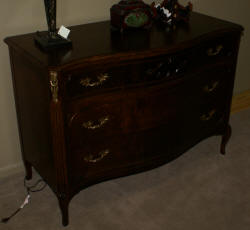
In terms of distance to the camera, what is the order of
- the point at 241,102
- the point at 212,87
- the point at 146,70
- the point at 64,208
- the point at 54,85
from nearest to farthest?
1. the point at 54,85
2. the point at 146,70
3. the point at 64,208
4. the point at 212,87
5. the point at 241,102

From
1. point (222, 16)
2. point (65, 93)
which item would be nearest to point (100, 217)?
point (65, 93)

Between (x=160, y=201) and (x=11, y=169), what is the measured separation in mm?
1048

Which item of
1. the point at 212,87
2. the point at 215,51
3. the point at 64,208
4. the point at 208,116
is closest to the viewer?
the point at 64,208

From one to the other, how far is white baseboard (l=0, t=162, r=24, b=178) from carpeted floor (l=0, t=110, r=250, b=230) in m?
0.04

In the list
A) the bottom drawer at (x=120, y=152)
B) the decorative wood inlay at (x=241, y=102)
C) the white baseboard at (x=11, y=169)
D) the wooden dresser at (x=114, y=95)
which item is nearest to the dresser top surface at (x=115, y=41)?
the wooden dresser at (x=114, y=95)

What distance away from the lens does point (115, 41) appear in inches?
88.4

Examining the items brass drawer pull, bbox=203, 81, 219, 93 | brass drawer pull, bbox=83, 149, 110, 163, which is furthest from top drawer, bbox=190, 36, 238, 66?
brass drawer pull, bbox=83, 149, 110, 163

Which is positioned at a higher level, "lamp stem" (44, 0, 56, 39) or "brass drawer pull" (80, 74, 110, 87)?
"lamp stem" (44, 0, 56, 39)

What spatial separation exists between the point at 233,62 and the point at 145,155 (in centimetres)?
85

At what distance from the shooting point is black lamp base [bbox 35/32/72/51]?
2100 mm

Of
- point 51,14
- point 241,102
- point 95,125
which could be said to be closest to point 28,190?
point 95,125

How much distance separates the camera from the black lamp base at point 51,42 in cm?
210

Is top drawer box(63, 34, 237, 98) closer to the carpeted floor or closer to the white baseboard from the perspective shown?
the carpeted floor

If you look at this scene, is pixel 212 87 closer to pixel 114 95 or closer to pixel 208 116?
pixel 208 116
